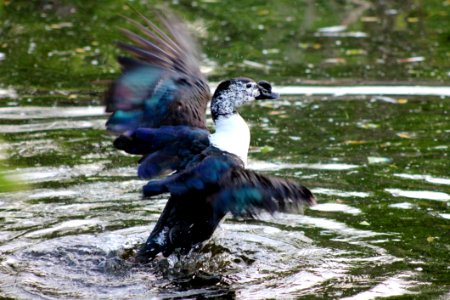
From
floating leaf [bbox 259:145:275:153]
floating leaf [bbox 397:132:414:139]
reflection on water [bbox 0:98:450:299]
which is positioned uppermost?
floating leaf [bbox 397:132:414:139]

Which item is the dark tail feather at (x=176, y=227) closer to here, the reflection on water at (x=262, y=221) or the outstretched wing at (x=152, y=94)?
the reflection on water at (x=262, y=221)

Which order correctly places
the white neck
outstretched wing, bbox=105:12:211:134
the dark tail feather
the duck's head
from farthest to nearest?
1. outstretched wing, bbox=105:12:211:134
2. the duck's head
3. the dark tail feather
4. the white neck

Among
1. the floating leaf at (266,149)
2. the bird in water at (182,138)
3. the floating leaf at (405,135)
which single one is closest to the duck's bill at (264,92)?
the bird in water at (182,138)

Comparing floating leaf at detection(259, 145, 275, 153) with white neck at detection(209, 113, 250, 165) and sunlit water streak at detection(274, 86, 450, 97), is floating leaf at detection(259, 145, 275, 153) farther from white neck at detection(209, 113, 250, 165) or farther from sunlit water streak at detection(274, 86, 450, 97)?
white neck at detection(209, 113, 250, 165)

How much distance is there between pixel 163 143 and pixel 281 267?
1.21m

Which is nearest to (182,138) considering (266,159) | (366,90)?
(266,159)

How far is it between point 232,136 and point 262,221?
1113 millimetres

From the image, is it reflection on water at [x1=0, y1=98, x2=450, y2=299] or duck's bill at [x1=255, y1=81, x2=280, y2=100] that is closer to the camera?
reflection on water at [x1=0, y1=98, x2=450, y2=299]

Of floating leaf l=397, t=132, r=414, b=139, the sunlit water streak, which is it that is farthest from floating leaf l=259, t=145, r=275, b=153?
the sunlit water streak

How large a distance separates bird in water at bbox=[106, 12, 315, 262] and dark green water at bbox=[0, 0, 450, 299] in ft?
1.08

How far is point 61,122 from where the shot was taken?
974 centimetres

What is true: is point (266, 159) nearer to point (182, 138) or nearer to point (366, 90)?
point (182, 138)

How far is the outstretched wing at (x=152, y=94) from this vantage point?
677 cm

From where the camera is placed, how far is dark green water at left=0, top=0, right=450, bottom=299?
242 inches
